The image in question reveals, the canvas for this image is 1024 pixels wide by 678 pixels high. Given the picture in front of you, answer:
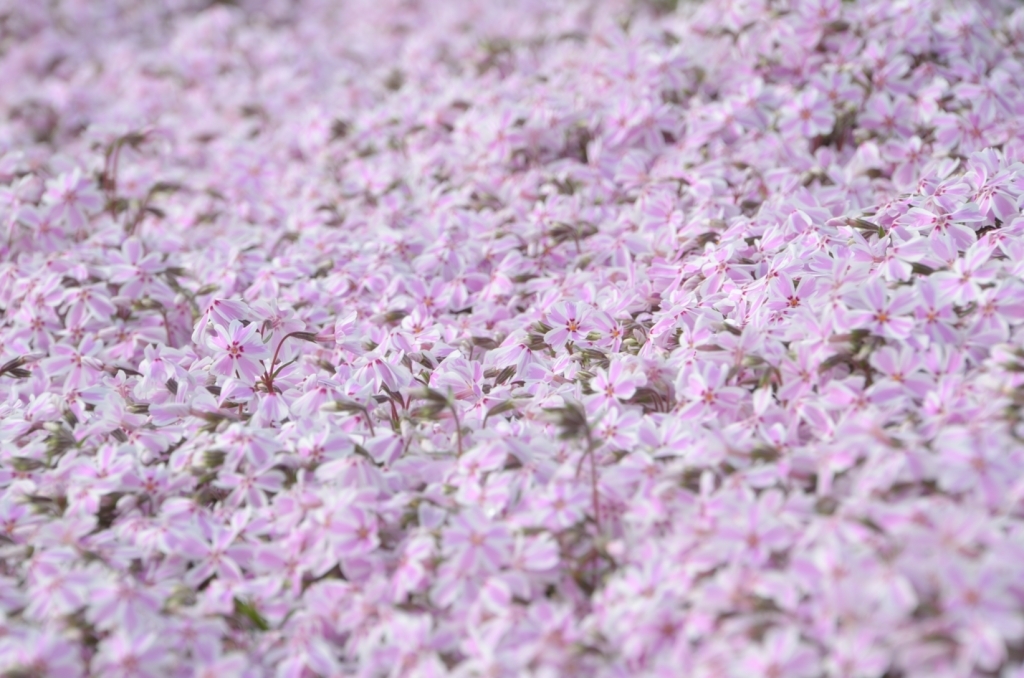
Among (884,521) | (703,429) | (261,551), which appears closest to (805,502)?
(884,521)

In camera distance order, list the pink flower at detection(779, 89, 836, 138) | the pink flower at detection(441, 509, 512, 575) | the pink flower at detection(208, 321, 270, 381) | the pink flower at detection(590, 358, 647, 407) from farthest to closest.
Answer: the pink flower at detection(779, 89, 836, 138), the pink flower at detection(208, 321, 270, 381), the pink flower at detection(590, 358, 647, 407), the pink flower at detection(441, 509, 512, 575)

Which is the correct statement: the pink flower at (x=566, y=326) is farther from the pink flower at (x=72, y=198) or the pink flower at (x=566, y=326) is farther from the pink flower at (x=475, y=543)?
the pink flower at (x=72, y=198)

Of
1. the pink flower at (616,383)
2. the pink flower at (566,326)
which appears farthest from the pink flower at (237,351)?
the pink flower at (616,383)

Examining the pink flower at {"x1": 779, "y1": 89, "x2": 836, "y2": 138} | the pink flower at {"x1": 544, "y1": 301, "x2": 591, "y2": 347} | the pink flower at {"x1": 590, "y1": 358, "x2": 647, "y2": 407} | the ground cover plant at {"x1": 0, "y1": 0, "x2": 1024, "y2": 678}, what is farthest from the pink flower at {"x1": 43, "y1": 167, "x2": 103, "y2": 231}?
the pink flower at {"x1": 779, "y1": 89, "x2": 836, "y2": 138}

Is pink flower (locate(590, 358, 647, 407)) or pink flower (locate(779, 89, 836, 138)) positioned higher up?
pink flower (locate(779, 89, 836, 138))

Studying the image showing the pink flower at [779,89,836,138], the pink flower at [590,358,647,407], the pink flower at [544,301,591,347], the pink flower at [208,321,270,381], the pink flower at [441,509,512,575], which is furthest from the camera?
the pink flower at [779,89,836,138]

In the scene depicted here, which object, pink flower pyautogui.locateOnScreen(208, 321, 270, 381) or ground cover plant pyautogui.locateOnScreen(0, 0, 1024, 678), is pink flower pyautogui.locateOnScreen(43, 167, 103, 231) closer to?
ground cover plant pyautogui.locateOnScreen(0, 0, 1024, 678)

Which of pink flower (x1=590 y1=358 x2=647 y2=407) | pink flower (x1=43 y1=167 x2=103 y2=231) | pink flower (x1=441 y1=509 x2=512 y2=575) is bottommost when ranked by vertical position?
pink flower (x1=441 y1=509 x2=512 y2=575)

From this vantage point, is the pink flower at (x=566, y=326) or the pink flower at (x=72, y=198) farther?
the pink flower at (x=72, y=198)

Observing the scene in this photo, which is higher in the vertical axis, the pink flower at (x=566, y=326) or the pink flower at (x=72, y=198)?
the pink flower at (x=72, y=198)

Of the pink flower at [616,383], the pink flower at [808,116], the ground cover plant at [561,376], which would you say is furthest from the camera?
the pink flower at [808,116]
